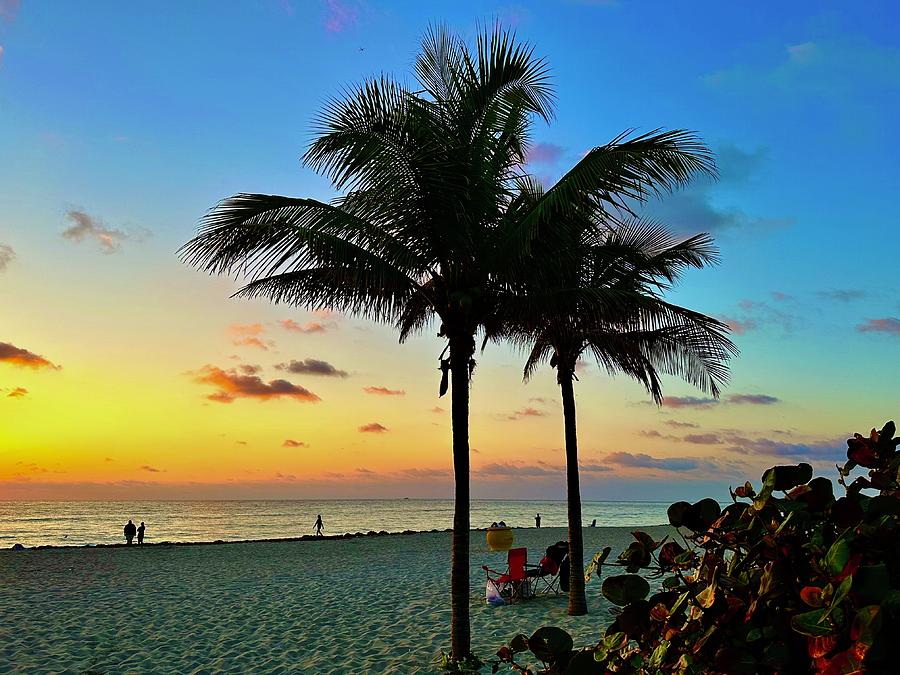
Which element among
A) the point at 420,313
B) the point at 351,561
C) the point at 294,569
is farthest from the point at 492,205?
the point at 351,561

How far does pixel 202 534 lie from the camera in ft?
197

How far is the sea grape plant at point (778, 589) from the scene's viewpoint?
0.90 meters

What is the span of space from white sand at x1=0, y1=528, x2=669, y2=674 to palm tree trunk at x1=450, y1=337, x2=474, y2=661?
2.60 feet

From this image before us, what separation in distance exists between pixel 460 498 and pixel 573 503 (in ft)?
11.7

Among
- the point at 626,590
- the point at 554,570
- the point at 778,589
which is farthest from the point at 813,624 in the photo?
the point at 554,570

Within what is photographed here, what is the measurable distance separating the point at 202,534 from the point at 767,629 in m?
64.6

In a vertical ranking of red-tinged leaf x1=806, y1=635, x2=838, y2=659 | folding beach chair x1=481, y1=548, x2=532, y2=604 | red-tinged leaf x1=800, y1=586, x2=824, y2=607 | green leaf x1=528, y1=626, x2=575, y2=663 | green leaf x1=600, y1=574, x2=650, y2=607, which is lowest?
folding beach chair x1=481, y1=548, x2=532, y2=604

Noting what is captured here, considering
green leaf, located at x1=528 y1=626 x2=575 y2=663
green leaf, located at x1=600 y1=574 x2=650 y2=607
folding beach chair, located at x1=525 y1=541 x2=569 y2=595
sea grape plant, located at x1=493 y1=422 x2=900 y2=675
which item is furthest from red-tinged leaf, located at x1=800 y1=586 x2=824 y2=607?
folding beach chair, located at x1=525 y1=541 x2=569 y2=595

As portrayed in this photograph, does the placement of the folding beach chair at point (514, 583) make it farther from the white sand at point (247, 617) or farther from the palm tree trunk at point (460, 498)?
the palm tree trunk at point (460, 498)

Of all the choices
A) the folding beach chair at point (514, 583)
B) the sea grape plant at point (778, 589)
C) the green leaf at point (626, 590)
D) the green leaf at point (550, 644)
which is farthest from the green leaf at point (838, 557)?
the folding beach chair at point (514, 583)

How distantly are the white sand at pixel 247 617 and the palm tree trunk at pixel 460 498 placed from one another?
2.60 feet

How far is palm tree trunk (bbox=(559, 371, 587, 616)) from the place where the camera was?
37.3 ft

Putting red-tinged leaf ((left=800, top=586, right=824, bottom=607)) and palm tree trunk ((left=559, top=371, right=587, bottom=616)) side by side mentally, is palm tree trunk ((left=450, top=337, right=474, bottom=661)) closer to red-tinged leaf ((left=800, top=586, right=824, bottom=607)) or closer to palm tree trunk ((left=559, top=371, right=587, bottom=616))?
palm tree trunk ((left=559, top=371, right=587, bottom=616))

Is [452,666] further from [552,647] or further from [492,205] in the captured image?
[552,647]
